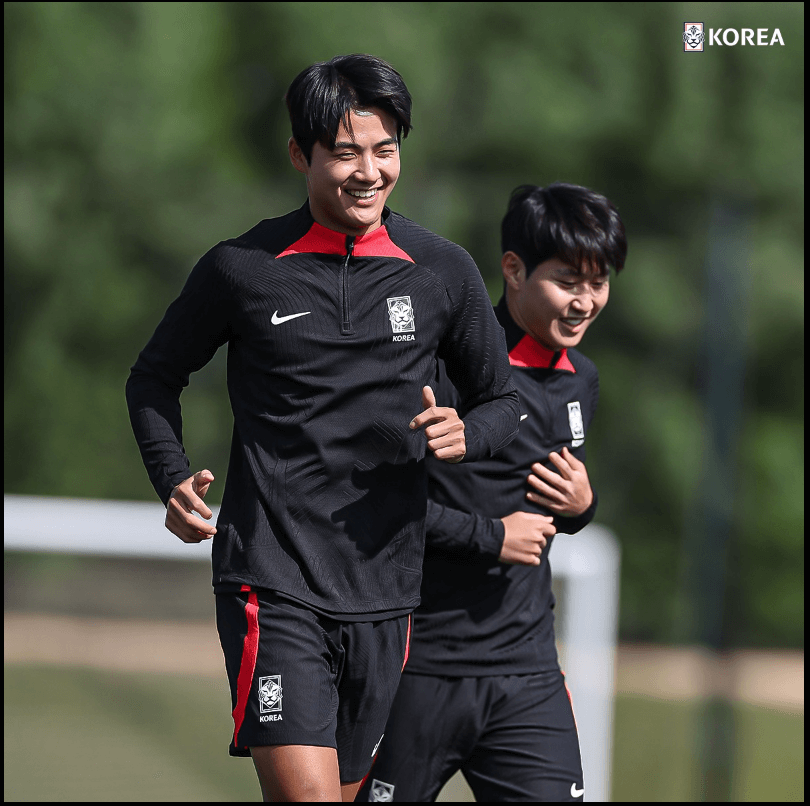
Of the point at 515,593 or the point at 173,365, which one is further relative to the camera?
the point at 515,593

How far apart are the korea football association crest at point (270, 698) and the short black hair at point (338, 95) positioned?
3.11 ft

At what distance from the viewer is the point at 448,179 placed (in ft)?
28.8

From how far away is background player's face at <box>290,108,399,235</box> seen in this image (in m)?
2.12

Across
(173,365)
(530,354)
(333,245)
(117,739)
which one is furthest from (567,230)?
(117,739)

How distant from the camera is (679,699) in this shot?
7.07 meters

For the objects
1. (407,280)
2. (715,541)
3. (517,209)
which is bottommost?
(715,541)

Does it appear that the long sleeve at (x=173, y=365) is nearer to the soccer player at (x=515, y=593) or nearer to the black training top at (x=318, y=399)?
the black training top at (x=318, y=399)

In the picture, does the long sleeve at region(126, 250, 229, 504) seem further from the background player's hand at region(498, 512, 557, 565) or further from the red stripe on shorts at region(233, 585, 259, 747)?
the background player's hand at region(498, 512, 557, 565)

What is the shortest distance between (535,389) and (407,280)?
65cm

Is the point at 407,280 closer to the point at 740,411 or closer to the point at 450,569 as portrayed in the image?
the point at 450,569

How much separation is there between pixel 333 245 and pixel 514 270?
689 mm

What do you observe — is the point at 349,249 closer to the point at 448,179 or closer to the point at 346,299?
the point at 346,299

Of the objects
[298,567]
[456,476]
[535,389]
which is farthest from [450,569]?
[298,567]

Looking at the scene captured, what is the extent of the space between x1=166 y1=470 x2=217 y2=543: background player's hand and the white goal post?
11.7 feet
